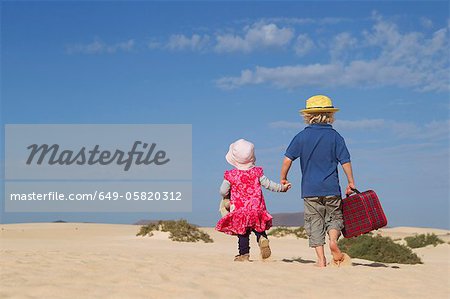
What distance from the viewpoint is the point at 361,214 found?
8.99 m

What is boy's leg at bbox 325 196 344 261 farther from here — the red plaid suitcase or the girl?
the girl

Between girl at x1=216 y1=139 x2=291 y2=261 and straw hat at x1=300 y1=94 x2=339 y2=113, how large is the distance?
3.44 ft

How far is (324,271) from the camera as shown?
27.8 ft

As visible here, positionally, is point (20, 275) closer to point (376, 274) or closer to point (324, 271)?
point (324, 271)

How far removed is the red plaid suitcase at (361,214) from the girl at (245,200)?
3.31 feet

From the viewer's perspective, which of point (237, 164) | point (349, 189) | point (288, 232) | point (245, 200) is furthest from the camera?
point (288, 232)

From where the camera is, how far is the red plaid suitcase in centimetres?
895

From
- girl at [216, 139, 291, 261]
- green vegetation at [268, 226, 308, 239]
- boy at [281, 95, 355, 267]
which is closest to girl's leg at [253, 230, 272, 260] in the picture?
girl at [216, 139, 291, 261]

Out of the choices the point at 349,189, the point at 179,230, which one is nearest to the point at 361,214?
the point at 349,189

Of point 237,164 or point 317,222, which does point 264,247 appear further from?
point 237,164

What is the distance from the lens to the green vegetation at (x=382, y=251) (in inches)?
551

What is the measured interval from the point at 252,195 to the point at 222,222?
1.90ft

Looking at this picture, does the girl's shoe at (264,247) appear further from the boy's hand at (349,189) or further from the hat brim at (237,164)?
the boy's hand at (349,189)

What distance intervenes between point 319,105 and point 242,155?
131 centimetres
